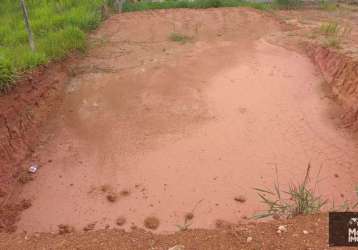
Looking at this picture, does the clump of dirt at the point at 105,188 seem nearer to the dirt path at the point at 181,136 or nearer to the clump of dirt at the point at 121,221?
the dirt path at the point at 181,136

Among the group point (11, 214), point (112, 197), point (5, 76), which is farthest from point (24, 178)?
point (5, 76)

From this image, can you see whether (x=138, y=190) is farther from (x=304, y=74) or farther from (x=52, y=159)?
(x=304, y=74)

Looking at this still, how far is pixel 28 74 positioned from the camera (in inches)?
203

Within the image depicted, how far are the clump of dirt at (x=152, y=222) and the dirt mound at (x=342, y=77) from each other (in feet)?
9.90

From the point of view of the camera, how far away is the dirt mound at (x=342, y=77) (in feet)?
16.7

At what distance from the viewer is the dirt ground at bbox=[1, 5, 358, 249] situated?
376cm

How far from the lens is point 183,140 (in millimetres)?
4820

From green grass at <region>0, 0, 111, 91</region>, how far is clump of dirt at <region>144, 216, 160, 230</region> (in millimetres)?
2623

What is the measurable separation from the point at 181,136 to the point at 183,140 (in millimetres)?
85

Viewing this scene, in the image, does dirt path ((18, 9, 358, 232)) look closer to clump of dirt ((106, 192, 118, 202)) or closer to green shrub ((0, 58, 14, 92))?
clump of dirt ((106, 192, 118, 202))

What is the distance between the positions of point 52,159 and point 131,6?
6115 millimetres

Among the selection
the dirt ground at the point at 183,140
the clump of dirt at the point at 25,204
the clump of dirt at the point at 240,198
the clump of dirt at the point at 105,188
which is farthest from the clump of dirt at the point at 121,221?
the clump of dirt at the point at 240,198

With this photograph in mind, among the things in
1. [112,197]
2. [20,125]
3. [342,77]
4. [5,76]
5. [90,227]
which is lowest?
[90,227]

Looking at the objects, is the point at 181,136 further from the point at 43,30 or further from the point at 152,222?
the point at 43,30
